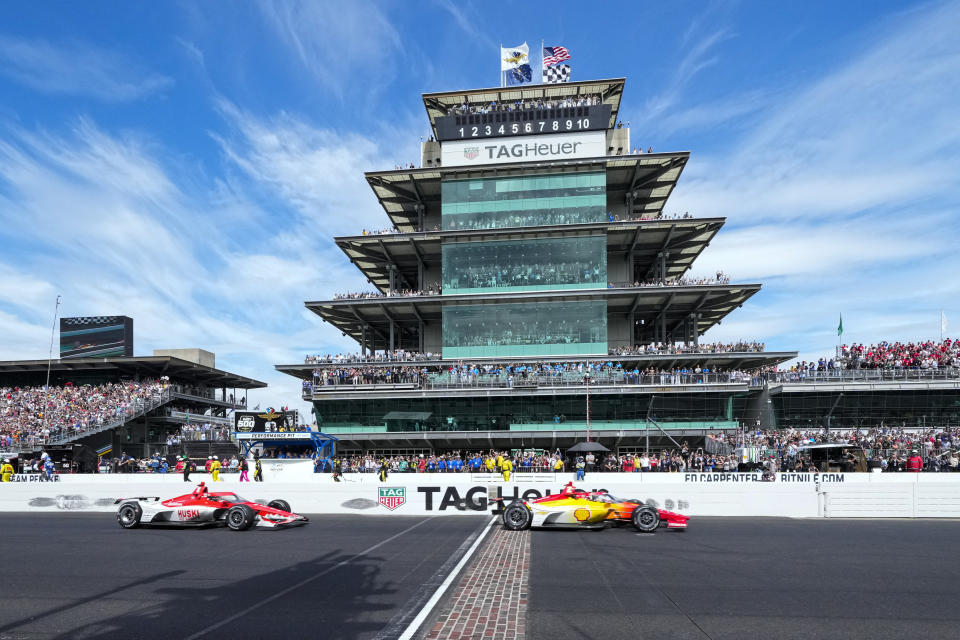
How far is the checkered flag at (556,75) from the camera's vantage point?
5950cm

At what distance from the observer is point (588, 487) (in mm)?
24922

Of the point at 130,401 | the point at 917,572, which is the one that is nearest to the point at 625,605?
the point at 917,572

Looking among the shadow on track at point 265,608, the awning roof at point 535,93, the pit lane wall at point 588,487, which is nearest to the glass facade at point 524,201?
the awning roof at point 535,93

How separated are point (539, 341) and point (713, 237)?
17507 mm

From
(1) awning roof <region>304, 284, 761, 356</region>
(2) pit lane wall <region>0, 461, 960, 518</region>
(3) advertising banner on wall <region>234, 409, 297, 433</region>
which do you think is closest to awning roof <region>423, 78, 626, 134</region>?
(1) awning roof <region>304, 284, 761, 356</region>

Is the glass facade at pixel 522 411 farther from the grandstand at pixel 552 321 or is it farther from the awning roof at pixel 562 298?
the awning roof at pixel 562 298

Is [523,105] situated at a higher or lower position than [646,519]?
higher

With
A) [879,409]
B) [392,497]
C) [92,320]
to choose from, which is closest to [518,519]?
[392,497]

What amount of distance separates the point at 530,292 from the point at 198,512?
35.6m

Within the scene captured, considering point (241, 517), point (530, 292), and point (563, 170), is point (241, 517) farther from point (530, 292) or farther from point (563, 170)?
point (563, 170)

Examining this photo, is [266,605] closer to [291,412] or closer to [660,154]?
[291,412]

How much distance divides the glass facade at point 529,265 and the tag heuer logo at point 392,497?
30.3 m

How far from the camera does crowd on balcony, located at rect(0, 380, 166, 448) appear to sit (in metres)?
50.7

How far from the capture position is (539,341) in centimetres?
5325
